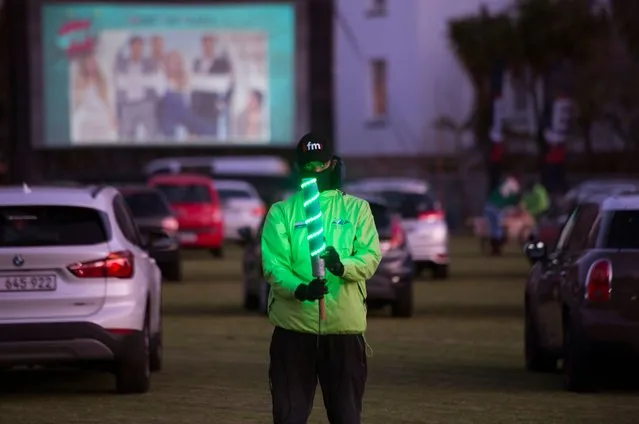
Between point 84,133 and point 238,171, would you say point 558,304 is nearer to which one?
point 238,171

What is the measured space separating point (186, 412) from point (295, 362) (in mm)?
4586

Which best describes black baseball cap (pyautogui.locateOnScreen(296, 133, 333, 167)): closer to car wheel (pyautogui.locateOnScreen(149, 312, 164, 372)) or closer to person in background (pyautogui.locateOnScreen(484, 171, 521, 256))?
car wheel (pyautogui.locateOnScreen(149, 312, 164, 372))

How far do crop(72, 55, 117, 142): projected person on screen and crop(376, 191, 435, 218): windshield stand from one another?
35.0m

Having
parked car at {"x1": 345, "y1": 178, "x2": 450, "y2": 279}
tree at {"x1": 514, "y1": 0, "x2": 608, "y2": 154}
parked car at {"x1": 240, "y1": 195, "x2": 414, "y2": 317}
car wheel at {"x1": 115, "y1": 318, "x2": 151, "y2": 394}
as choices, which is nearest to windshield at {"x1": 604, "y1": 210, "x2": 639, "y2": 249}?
car wheel at {"x1": 115, "y1": 318, "x2": 151, "y2": 394}

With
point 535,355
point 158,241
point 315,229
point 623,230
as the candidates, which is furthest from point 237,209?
point 315,229

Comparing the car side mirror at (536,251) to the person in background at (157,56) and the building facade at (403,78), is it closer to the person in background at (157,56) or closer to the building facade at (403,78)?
the building facade at (403,78)

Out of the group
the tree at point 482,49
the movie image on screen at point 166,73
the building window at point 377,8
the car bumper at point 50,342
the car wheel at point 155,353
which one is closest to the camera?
the car bumper at point 50,342

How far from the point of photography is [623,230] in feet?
50.9

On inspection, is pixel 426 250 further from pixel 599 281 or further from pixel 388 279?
pixel 599 281

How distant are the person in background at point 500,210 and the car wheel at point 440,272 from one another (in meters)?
8.68

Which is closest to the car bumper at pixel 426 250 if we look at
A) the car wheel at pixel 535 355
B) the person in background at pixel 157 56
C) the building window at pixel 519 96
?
the car wheel at pixel 535 355

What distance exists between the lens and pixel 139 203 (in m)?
34.2

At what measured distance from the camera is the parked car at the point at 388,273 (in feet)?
78.3

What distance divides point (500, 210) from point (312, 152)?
1284 inches
